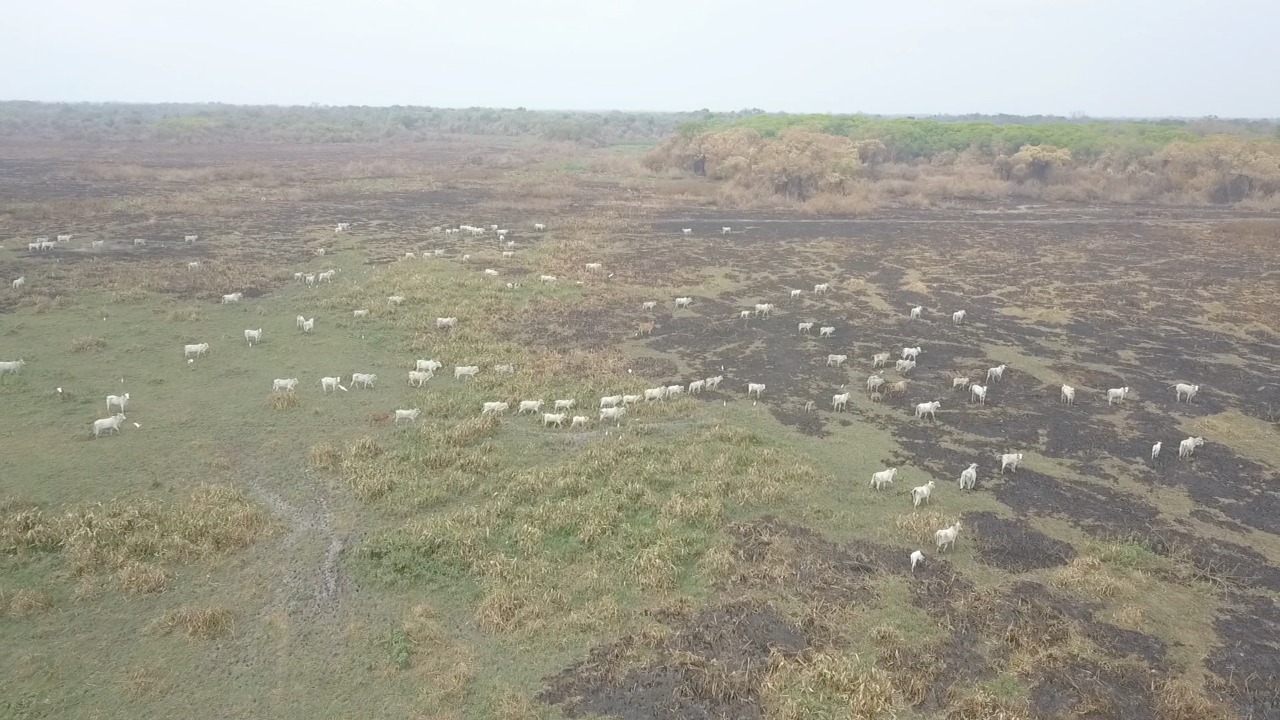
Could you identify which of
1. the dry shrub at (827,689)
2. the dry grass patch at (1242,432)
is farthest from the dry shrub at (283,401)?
the dry grass patch at (1242,432)

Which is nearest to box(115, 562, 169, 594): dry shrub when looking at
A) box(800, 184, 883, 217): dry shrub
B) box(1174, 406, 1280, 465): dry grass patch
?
box(1174, 406, 1280, 465): dry grass patch

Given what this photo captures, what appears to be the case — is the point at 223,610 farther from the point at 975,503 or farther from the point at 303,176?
the point at 303,176

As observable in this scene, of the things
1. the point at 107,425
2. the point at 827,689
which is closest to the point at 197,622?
the point at 107,425

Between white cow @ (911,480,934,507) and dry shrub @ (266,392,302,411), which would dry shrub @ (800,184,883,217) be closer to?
white cow @ (911,480,934,507)

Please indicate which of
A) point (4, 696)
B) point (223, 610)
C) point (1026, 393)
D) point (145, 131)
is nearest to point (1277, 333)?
point (1026, 393)

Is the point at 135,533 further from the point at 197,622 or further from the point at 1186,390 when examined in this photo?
the point at 1186,390
